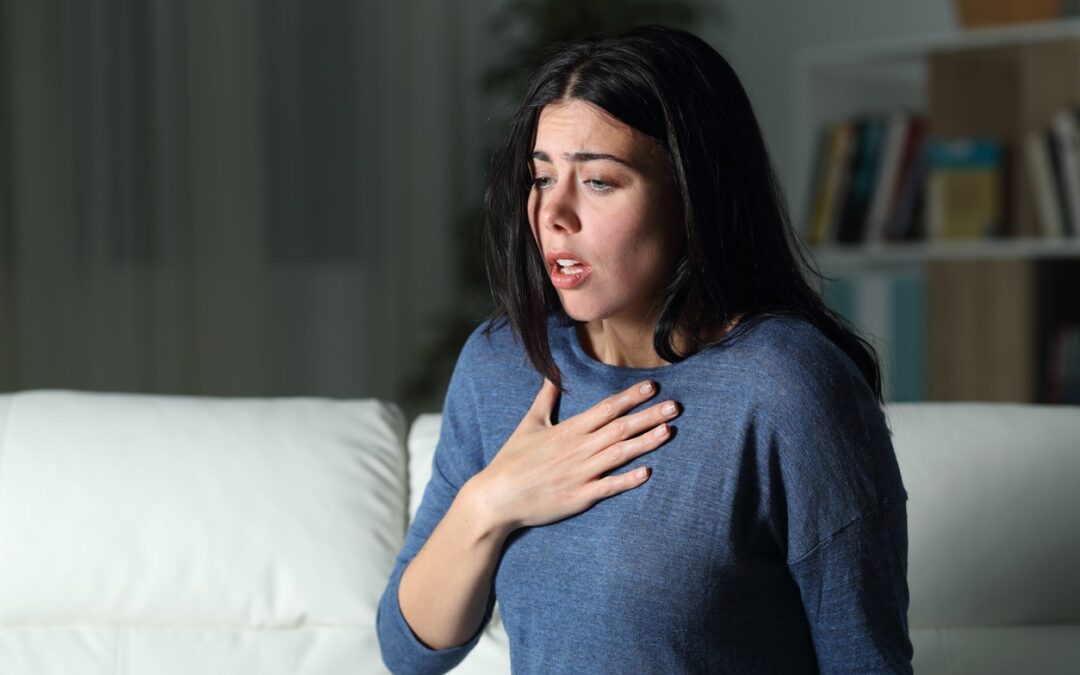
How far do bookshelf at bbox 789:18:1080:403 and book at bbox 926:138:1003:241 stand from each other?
0.09 ft

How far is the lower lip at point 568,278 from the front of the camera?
105 centimetres

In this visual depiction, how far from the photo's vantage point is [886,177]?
124 inches

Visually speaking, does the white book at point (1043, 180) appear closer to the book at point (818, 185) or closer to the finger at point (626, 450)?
the book at point (818, 185)

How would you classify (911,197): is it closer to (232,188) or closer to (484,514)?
(232,188)

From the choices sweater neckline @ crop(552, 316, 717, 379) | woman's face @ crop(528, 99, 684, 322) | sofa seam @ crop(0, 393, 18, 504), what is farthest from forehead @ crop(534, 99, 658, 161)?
sofa seam @ crop(0, 393, 18, 504)

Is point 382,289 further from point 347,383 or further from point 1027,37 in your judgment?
point 1027,37

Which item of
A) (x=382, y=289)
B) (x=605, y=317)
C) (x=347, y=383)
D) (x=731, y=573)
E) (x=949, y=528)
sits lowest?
(x=347, y=383)

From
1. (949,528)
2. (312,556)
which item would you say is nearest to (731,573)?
(949,528)

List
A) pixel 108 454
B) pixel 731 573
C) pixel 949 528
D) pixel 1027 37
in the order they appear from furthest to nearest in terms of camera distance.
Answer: pixel 1027 37
pixel 108 454
pixel 949 528
pixel 731 573

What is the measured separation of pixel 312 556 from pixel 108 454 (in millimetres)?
301

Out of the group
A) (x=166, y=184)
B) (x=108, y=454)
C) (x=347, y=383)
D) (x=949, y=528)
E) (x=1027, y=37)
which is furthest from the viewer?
(x=347, y=383)

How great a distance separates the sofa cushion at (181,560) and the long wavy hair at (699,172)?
627 mm

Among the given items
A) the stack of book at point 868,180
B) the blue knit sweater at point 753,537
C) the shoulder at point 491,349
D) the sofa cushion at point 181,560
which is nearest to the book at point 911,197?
the stack of book at point 868,180

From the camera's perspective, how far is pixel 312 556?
5.22 feet
